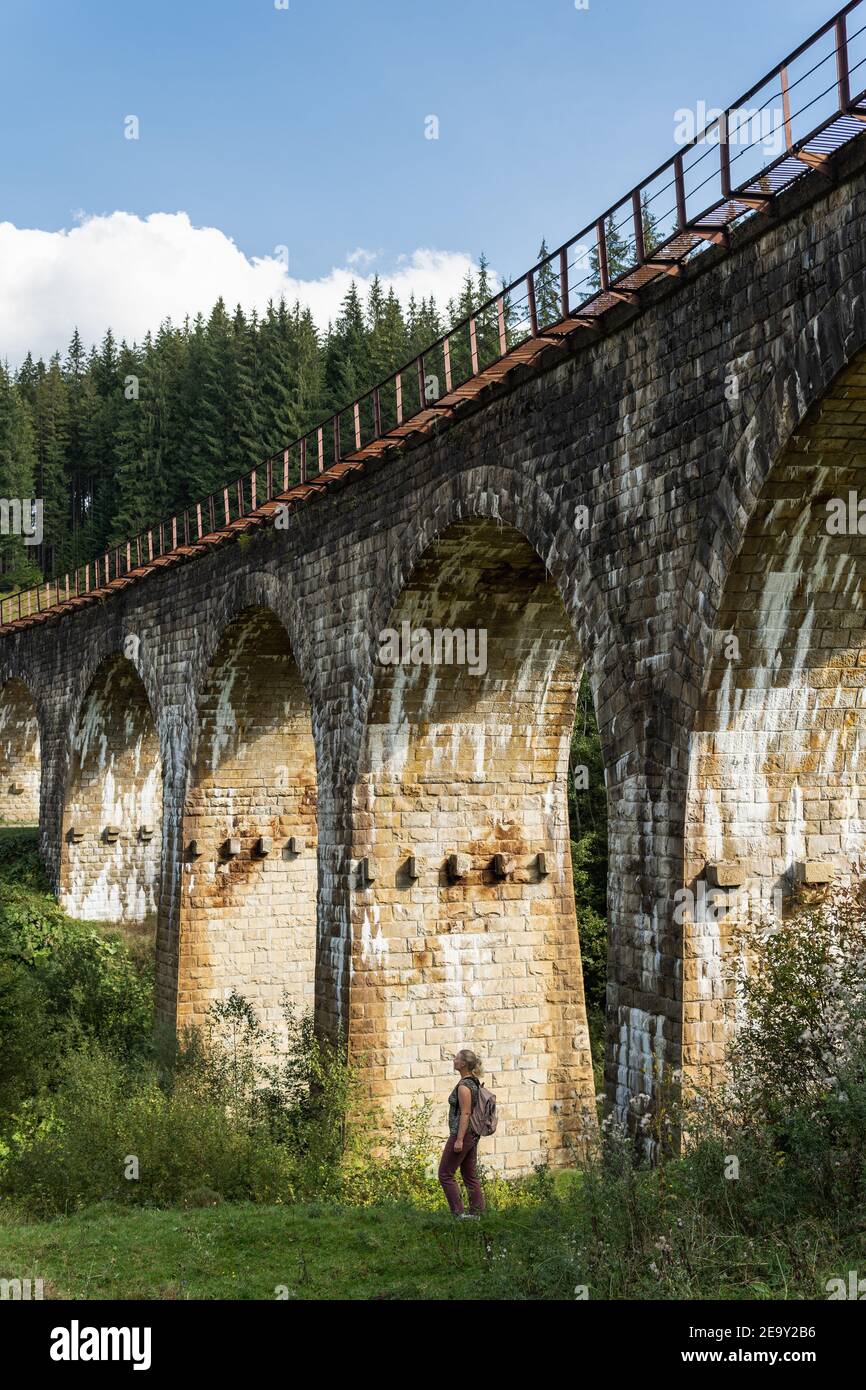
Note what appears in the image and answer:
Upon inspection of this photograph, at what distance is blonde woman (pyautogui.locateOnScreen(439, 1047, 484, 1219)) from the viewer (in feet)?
35.9

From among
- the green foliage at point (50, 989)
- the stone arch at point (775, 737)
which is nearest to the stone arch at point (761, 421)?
the stone arch at point (775, 737)

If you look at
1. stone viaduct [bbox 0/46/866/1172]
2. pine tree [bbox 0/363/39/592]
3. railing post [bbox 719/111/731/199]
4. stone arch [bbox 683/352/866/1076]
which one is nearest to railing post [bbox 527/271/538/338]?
stone viaduct [bbox 0/46/866/1172]

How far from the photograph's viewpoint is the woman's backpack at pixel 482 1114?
11.0 meters

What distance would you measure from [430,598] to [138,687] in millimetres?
15502

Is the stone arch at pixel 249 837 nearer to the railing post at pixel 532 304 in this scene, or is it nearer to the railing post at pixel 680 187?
the railing post at pixel 532 304

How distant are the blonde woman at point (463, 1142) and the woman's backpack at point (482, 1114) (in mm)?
28

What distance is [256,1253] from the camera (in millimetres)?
11266

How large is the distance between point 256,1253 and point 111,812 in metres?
22.3

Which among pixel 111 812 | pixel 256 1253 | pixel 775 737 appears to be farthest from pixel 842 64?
pixel 111 812

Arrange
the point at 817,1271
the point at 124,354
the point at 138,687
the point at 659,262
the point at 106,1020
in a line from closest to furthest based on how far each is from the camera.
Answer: the point at 817,1271, the point at 659,262, the point at 106,1020, the point at 138,687, the point at 124,354

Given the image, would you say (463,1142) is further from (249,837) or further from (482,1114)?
(249,837)

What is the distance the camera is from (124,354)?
84.7m

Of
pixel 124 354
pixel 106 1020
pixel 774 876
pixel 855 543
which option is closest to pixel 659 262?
pixel 855 543
